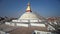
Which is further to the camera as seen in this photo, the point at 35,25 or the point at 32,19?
the point at 32,19

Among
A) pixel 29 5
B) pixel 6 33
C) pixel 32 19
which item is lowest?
pixel 6 33

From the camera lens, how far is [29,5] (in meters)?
9.73

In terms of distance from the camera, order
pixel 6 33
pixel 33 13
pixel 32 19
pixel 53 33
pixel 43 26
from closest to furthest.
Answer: pixel 53 33 < pixel 6 33 < pixel 43 26 < pixel 32 19 < pixel 33 13

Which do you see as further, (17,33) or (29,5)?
(29,5)

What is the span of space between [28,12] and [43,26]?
269 centimetres

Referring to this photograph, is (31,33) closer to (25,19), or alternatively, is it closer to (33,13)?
(25,19)

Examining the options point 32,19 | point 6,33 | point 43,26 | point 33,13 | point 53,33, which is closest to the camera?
point 53,33

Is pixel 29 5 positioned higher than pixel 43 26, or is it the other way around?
pixel 29 5

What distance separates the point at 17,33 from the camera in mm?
5680

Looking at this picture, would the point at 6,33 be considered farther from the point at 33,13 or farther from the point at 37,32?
the point at 33,13

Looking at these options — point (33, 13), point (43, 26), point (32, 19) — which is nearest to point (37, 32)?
point (43, 26)

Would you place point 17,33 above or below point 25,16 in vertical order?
below

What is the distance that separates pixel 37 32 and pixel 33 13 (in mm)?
3849

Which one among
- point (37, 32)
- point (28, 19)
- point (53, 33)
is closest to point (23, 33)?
point (37, 32)
